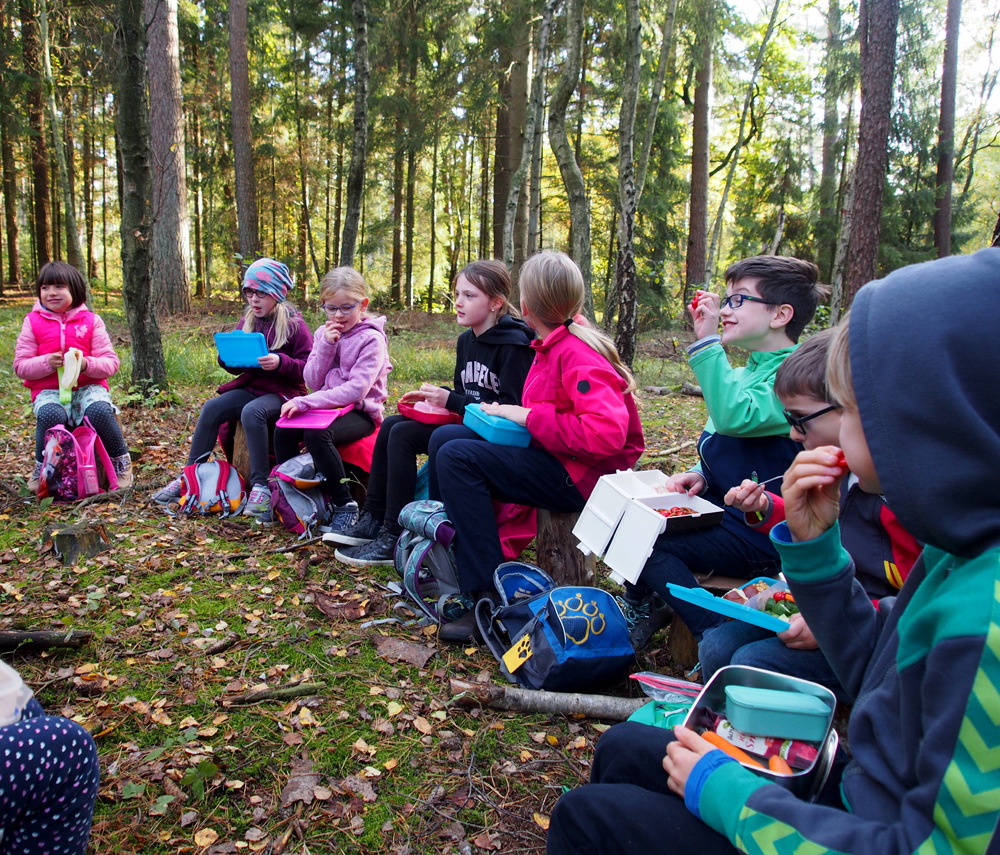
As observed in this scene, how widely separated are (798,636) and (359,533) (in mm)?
2672

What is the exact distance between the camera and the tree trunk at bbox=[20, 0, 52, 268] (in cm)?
1333

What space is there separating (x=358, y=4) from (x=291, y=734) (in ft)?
27.1

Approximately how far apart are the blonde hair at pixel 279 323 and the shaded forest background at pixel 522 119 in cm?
200

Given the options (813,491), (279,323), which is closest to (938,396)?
(813,491)

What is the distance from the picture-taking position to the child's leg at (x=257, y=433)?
452 cm

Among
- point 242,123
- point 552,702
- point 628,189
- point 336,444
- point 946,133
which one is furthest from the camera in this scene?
point 946,133

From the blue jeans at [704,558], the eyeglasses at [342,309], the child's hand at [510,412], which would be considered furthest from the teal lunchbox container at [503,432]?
the eyeglasses at [342,309]

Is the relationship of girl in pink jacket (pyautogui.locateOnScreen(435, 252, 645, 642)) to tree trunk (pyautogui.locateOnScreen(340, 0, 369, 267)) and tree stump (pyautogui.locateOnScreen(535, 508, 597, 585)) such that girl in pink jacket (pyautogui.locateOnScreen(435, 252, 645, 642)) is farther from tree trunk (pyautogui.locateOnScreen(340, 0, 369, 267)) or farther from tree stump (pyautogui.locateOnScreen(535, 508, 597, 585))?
tree trunk (pyautogui.locateOnScreen(340, 0, 369, 267))

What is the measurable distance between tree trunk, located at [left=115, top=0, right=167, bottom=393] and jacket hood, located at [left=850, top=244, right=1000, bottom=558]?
20.9 ft

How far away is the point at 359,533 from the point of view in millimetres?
3998

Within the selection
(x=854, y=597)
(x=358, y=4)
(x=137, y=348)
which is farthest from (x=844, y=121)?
(x=854, y=597)

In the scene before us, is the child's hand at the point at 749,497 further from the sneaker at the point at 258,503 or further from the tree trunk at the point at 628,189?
the tree trunk at the point at 628,189

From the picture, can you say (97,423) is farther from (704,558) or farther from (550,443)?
(704,558)

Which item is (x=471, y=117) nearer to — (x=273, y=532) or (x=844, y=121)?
(x=844, y=121)
